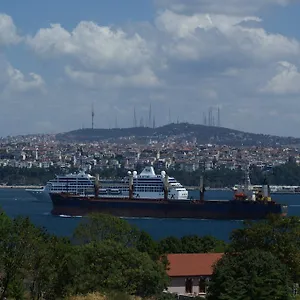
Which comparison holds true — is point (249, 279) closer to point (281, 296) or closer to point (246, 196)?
point (281, 296)

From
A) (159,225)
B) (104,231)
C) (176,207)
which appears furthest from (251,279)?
(176,207)

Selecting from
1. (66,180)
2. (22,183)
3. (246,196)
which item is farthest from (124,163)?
(246,196)

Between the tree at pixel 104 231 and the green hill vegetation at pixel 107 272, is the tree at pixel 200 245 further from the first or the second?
the green hill vegetation at pixel 107 272

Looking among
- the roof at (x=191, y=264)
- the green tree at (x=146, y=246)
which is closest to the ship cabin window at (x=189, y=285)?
the roof at (x=191, y=264)

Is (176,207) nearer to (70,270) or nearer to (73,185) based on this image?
(73,185)

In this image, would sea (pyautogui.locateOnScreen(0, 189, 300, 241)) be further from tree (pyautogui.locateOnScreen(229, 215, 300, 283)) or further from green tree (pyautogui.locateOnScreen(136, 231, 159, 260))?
tree (pyautogui.locateOnScreen(229, 215, 300, 283))

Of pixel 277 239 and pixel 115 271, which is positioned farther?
pixel 277 239
